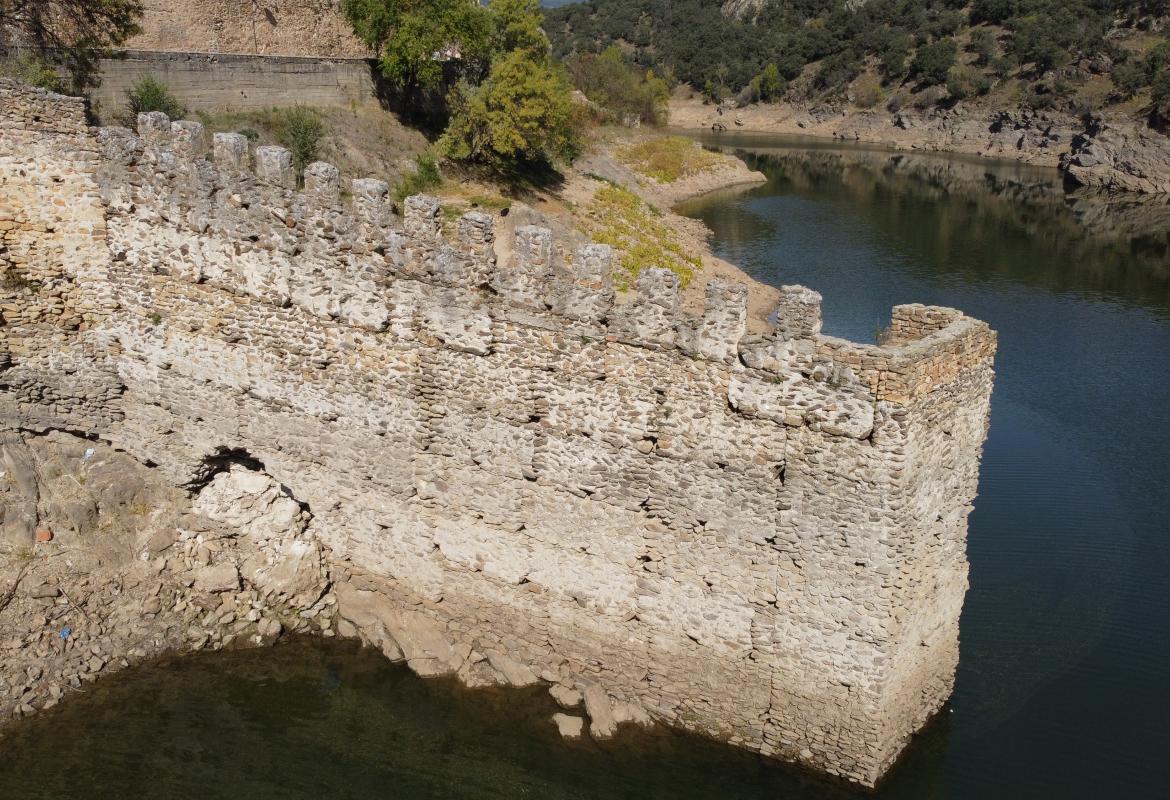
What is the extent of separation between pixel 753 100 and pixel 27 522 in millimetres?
103693

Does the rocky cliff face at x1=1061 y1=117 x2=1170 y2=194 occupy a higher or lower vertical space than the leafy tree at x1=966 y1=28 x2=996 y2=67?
lower

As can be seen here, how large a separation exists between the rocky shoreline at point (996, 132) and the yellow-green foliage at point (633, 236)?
3720 cm

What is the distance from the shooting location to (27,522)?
547 inches

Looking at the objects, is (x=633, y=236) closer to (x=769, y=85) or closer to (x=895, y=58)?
(x=895, y=58)

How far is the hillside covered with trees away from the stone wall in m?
56.7

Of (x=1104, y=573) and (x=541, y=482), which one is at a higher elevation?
(x=541, y=482)

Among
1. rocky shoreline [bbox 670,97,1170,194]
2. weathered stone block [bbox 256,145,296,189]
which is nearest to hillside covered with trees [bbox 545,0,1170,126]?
rocky shoreline [bbox 670,97,1170,194]

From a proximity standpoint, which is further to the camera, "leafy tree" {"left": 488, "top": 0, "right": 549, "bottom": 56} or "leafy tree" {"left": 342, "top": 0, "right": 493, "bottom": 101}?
"leafy tree" {"left": 488, "top": 0, "right": 549, "bottom": 56}

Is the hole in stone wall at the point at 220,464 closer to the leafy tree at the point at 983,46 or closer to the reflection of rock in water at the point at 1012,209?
the reflection of rock in water at the point at 1012,209

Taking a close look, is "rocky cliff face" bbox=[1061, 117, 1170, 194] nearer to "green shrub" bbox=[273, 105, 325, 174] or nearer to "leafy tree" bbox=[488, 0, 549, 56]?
"leafy tree" bbox=[488, 0, 549, 56]

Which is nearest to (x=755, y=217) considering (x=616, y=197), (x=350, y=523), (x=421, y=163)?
(x=616, y=197)

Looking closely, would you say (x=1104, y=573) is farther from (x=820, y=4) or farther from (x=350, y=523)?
(x=820, y=4)

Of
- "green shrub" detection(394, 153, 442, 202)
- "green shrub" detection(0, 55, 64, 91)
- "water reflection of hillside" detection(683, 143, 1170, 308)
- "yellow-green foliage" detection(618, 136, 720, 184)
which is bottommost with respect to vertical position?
"water reflection of hillside" detection(683, 143, 1170, 308)

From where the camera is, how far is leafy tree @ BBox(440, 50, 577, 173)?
113 feet
